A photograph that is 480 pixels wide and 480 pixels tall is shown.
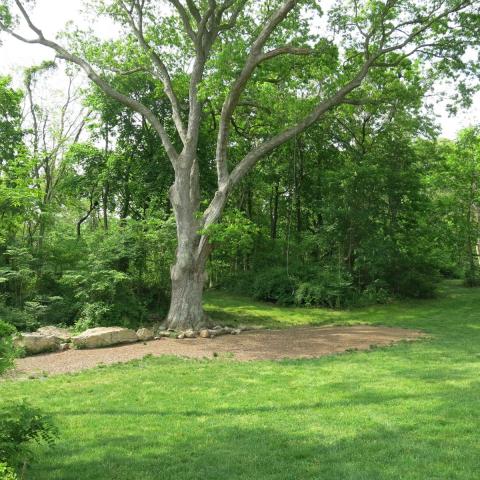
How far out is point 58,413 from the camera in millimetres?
6637

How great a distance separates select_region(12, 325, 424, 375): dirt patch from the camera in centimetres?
1062

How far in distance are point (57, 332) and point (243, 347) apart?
4.91 metres

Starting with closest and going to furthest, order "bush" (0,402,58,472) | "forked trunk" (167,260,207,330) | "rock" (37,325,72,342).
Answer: "bush" (0,402,58,472), "rock" (37,325,72,342), "forked trunk" (167,260,207,330)

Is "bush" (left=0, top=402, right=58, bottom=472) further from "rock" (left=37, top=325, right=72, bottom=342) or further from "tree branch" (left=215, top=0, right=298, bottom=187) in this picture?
"tree branch" (left=215, top=0, right=298, bottom=187)

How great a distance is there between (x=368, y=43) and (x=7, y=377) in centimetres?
1379

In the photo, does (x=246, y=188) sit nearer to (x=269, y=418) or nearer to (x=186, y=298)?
(x=186, y=298)

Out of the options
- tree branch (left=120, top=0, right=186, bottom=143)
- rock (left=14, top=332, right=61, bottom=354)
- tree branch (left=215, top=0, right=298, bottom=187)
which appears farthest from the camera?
tree branch (left=120, top=0, right=186, bottom=143)

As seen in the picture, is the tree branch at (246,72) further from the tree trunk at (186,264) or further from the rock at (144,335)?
the rock at (144,335)

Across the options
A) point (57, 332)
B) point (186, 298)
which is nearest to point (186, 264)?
point (186, 298)

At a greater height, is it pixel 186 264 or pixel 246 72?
pixel 246 72

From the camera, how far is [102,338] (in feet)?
40.9

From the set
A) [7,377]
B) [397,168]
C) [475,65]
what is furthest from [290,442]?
[397,168]

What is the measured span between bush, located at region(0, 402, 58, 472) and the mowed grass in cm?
77

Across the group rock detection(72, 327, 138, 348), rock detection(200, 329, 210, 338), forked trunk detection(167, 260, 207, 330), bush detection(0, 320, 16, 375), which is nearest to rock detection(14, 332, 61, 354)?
rock detection(72, 327, 138, 348)
